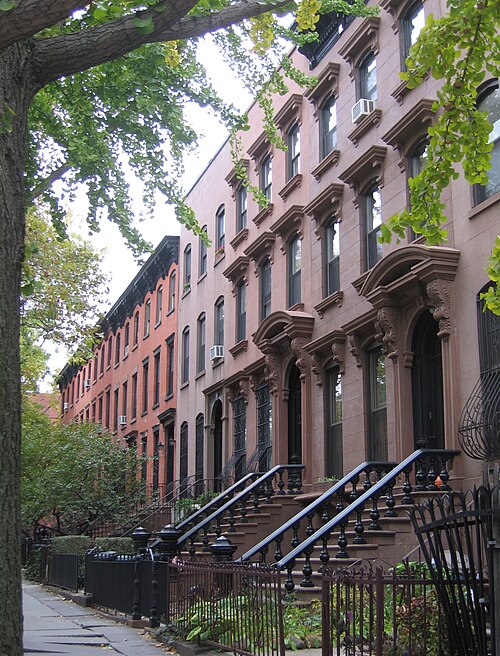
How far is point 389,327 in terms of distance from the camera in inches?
603

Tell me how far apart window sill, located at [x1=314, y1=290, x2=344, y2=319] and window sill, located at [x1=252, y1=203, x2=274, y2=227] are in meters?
4.61

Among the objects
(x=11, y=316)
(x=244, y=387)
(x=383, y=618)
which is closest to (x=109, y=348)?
(x=244, y=387)

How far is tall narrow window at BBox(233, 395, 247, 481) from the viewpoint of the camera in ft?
76.9

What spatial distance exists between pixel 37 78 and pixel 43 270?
2084 cm

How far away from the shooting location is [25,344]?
31469mm

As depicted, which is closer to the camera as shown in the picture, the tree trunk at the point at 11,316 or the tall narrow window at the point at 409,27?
the tree trunk at the point at 11,316

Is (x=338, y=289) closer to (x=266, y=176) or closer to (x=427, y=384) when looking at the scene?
(x=427, y=384)

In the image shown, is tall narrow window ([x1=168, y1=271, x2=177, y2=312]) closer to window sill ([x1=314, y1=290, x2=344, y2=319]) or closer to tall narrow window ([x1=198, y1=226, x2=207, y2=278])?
tall narrow window ([x1=198, y1=226, x2=207, y2=278])

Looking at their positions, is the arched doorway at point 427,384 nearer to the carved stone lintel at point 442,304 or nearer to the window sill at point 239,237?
the carved stone lintel at point 442,304

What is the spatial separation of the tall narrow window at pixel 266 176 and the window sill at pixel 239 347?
396 cm

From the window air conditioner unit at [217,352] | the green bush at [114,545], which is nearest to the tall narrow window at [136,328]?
the window air conditioner unit at [217,352]

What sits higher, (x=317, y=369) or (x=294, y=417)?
(x=317, y=369)

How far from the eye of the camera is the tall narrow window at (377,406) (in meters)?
16.0

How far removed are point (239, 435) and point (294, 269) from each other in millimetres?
5319
